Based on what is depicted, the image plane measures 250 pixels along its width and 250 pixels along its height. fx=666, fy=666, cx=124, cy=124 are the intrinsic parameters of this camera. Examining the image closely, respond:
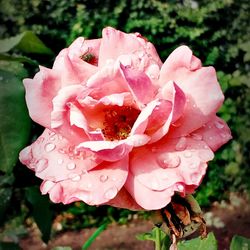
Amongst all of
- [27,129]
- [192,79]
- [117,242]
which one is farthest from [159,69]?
[117,242]

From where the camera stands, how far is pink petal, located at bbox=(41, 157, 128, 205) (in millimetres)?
707

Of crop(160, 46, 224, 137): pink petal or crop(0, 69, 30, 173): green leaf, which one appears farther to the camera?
crop(0, 69, 30, 173): green leaf

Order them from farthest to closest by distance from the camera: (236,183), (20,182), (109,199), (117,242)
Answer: (236,183)
(117,242)
(20,182)
(109,199)

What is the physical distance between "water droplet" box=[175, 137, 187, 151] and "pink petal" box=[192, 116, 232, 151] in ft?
0.06

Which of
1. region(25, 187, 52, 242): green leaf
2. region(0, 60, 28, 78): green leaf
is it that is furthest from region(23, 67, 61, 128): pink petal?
region(25, 187, 52, 242): green leaf

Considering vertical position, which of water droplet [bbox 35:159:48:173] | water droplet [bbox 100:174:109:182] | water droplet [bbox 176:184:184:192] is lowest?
water droplet [bbox 35:159:48:173]

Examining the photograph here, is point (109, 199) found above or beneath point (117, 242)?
above

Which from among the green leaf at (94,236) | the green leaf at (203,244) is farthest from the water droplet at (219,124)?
the green leaf at (94,236)

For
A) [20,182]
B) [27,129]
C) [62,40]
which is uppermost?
[27,129]

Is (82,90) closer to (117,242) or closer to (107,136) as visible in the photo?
(107,136)

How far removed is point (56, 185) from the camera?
2.40 ft

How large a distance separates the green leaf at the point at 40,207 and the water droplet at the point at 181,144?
2.12ft

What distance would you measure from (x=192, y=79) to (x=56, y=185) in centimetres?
19

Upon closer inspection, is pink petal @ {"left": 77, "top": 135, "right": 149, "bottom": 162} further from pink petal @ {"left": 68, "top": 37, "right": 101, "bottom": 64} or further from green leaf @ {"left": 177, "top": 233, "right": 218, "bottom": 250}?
green leaf @ {"left": 177, "top": 233, "right": 218, "bottom": 250}
